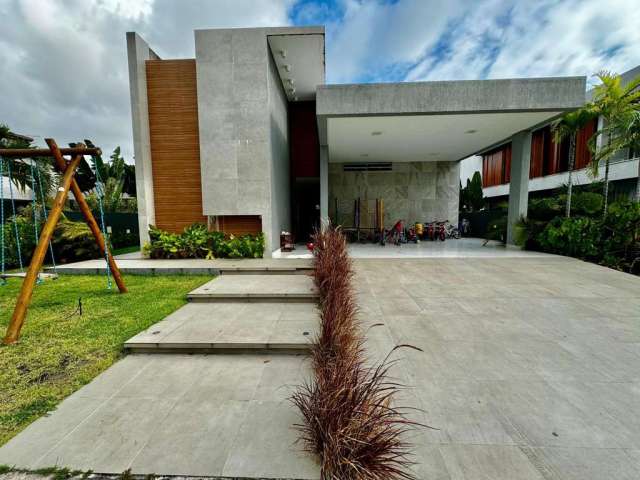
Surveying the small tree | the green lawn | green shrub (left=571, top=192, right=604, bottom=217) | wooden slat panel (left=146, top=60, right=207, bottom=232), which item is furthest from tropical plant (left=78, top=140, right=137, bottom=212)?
the small tree

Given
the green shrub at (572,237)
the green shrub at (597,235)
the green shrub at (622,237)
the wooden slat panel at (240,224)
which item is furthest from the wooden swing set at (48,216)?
the green shrub at (572,237)

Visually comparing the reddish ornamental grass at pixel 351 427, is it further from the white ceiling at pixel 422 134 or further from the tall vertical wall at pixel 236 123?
the white ceiling at pixel 422 134

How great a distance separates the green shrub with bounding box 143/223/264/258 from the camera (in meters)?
7.19

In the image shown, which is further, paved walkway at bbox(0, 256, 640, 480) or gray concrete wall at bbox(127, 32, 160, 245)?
gray concrete wall at bbox(127, 32, 160, 245)

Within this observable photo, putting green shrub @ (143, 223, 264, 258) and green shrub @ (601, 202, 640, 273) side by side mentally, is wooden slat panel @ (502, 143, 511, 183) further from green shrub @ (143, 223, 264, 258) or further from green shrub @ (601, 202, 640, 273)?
green shrub @ (143, 223, 264, 258)

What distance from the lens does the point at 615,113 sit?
23.1 feet

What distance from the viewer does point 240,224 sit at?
306 inches

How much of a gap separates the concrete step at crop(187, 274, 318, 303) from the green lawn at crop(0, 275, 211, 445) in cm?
38

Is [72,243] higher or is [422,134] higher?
[422,134]

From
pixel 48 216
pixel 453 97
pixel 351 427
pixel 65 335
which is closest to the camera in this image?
pixel 351 427

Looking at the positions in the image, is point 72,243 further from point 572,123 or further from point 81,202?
point 572,123

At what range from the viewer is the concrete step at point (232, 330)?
2.70 meters

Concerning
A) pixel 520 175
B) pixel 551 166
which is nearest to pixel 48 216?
pixel 520 175

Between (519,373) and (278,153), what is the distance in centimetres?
818
